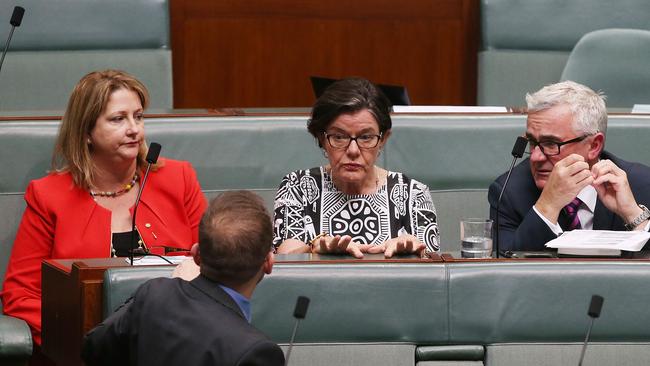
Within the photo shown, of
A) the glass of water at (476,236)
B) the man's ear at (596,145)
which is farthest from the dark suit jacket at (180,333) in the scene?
the man's ear at (596,145)

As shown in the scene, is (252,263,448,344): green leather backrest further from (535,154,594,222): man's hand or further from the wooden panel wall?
the wooden panel wall

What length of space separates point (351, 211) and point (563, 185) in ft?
1.28

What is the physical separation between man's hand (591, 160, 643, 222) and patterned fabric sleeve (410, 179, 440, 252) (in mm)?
297

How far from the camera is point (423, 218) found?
2004mm

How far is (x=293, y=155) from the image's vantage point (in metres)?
2.32

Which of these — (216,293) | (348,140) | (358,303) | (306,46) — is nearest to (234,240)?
(216,293)

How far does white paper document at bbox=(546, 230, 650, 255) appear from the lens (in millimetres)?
1571

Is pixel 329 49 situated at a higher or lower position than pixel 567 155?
higher

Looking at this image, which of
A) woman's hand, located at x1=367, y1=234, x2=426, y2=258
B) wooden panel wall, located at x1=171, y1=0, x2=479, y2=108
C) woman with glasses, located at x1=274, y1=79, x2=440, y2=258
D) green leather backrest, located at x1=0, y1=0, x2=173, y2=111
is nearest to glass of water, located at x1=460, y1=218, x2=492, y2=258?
woman's hand, located at x1=367, y1=234, x2=426, y2=258

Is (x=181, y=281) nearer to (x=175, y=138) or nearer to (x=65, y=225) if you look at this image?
(x=65, y=225)

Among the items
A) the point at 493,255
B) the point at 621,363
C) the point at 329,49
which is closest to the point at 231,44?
the point at 329,49

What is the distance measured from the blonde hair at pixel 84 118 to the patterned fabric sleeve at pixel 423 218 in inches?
20.8

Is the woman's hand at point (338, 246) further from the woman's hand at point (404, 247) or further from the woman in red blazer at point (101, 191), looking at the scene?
the woman in red blazer at point (101, 191)

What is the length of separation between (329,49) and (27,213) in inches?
57.0
